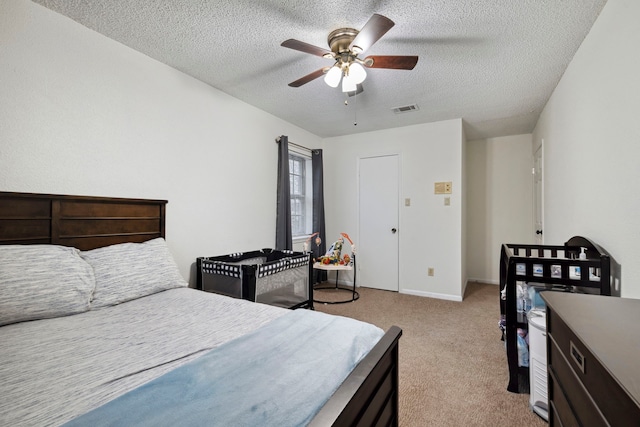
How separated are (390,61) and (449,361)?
228 cm

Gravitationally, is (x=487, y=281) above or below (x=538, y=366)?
below

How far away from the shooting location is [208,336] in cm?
119

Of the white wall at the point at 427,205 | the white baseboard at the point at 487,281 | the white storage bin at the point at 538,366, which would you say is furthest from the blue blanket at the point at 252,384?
the white baseboard at the point at 487,281

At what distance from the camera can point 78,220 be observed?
1.88 meters

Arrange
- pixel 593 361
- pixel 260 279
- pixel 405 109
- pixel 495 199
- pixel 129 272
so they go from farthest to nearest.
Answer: pixel 495 199 < pixel 405 109 < pixel 260 279 < pixel 129 272 < pixel 593 361

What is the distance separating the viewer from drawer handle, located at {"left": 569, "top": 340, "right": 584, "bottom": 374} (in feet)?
2.56

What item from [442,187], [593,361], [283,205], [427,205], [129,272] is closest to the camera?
[593,361]

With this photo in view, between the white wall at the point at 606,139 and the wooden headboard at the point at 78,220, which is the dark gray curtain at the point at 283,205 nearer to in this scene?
the wooden headboard at the point at 78,220

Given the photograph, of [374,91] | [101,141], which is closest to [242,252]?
[101,141]

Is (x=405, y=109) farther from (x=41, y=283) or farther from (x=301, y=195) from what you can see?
(x=41, y=283)

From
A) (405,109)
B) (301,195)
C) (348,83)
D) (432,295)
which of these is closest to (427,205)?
(432,295)

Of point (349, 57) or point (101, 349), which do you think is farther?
point (349, 57)

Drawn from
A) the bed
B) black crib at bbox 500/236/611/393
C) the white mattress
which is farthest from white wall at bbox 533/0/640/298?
the white mattress

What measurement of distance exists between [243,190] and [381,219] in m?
2.13
